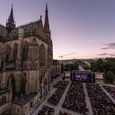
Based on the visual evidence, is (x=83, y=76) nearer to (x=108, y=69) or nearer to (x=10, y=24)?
(x=108, y=69)

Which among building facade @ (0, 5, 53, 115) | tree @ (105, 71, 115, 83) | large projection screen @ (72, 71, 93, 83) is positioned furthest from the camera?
tree @ (105, 71, 115, 83)

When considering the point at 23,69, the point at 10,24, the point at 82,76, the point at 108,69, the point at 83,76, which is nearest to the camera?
the point at 23,69

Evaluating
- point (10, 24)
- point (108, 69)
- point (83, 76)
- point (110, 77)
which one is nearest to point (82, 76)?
point (83, 76)

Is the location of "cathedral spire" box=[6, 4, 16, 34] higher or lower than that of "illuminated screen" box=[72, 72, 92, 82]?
higher

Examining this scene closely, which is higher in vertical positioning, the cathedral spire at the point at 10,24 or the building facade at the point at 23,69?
the cathedral spire at the point at 10,24

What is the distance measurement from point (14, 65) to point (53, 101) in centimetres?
1440

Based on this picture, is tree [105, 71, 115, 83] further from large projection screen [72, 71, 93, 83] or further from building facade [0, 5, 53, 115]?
building facade [0, 5, 53, 115]

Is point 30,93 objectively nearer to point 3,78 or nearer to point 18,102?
point 18,102

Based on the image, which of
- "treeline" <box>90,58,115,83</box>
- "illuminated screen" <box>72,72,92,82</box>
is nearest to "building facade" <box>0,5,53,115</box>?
"illuminated screen" <box>72,72,92,82</box>

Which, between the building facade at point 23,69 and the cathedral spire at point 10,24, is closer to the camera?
the building facade at point 23,69

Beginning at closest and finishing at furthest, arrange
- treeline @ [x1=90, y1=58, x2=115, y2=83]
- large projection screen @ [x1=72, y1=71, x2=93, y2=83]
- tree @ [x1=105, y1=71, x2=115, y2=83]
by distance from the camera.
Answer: large projection screen @ [x1=72, y1=71, x2=93, y2=83] → tree @ [x1=105, y1=71, x2=115, y2=83] → treeline @ [x1=90, y1=58, x2=115, y2=83]

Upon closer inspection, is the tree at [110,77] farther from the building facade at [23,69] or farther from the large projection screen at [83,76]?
the building facade at [23,69]

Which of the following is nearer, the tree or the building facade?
the building facade

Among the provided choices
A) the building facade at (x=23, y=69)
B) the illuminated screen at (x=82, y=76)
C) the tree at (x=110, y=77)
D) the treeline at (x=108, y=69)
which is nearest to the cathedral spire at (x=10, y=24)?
the building facade at (x=23, y=69)
